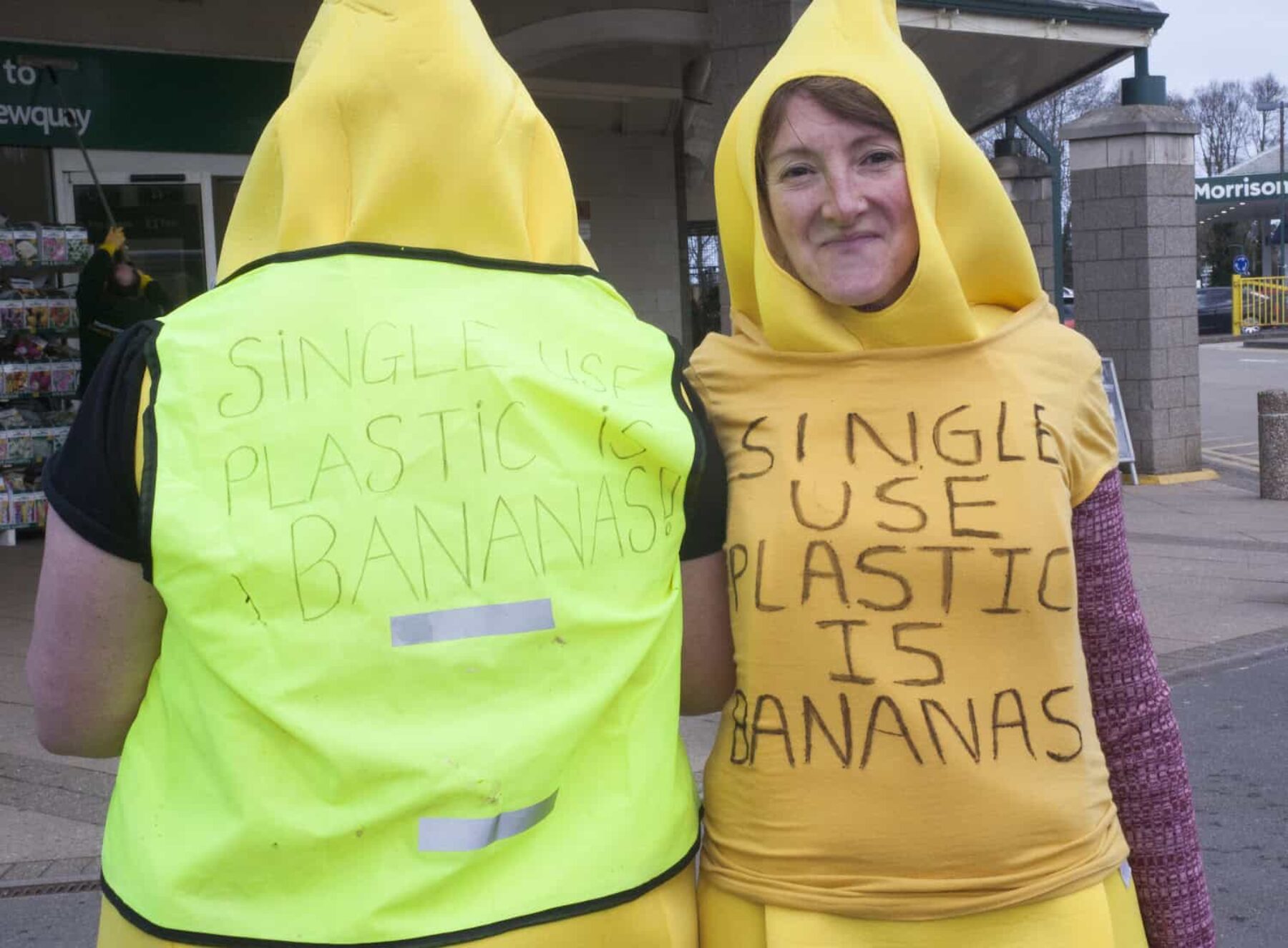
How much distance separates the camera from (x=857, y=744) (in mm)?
1926

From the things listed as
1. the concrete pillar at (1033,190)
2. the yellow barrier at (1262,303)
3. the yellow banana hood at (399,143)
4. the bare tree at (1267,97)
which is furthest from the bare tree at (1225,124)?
the yellow banana hood at (399,143)

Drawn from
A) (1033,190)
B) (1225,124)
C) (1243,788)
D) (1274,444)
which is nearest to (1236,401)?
(1033,190)

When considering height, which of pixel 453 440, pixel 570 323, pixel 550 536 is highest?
pixel 570 323

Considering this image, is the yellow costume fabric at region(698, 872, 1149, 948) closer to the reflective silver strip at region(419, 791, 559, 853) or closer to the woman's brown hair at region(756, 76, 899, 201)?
the reflective silver strip at region(419, 791, 559, 853)

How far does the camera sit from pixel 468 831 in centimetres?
152

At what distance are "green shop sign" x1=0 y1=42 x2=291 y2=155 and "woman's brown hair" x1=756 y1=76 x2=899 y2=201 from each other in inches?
371

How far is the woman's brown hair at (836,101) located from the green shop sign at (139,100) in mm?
9434

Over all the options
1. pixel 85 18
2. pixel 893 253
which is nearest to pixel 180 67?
pixel 85 18

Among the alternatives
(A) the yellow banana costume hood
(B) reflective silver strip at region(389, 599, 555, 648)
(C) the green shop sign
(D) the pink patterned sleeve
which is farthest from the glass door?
(B) reflective silver strip at region(389, 599, 555, 648)

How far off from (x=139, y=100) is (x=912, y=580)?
10196 mm

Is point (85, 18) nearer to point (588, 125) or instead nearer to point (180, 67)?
point (180, 67)

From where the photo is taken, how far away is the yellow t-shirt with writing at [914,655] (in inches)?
75.2

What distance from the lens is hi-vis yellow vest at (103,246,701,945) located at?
151cm

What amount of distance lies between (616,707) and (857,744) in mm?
423
